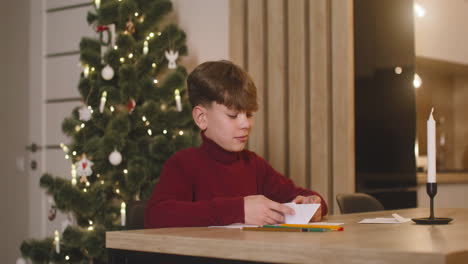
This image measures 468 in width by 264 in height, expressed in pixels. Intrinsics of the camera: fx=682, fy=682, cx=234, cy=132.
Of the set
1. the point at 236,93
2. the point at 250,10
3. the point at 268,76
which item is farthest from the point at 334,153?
the point at 236,93

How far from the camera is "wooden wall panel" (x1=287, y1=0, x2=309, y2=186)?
3.77 m

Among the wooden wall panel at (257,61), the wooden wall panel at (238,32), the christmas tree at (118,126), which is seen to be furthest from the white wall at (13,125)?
the wooden wall panel at (257,61)

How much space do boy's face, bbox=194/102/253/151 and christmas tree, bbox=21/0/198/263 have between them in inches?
71.7

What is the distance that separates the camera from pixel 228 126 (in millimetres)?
1967

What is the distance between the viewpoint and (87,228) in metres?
3.92

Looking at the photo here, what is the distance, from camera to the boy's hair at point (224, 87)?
6.42 feet

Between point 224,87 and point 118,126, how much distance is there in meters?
1.96

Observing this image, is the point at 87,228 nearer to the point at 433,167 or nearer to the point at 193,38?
the point at 193,38

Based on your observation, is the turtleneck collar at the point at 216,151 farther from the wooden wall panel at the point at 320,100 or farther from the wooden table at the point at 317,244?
the wooden wall panel at the point at 320,100

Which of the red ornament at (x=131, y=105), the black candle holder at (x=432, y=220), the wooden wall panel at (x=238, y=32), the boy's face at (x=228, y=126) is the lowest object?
the black candle holder at (x=432, y=220)

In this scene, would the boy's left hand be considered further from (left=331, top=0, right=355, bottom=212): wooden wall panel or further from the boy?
(left=331, top=0, right=355, bottom=212): wooden wall panel

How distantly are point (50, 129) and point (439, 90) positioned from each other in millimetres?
2831

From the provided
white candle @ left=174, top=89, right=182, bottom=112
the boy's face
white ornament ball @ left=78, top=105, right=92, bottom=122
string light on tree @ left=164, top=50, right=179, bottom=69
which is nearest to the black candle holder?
the boy's face

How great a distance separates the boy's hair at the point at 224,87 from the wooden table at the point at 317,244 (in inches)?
22.3
